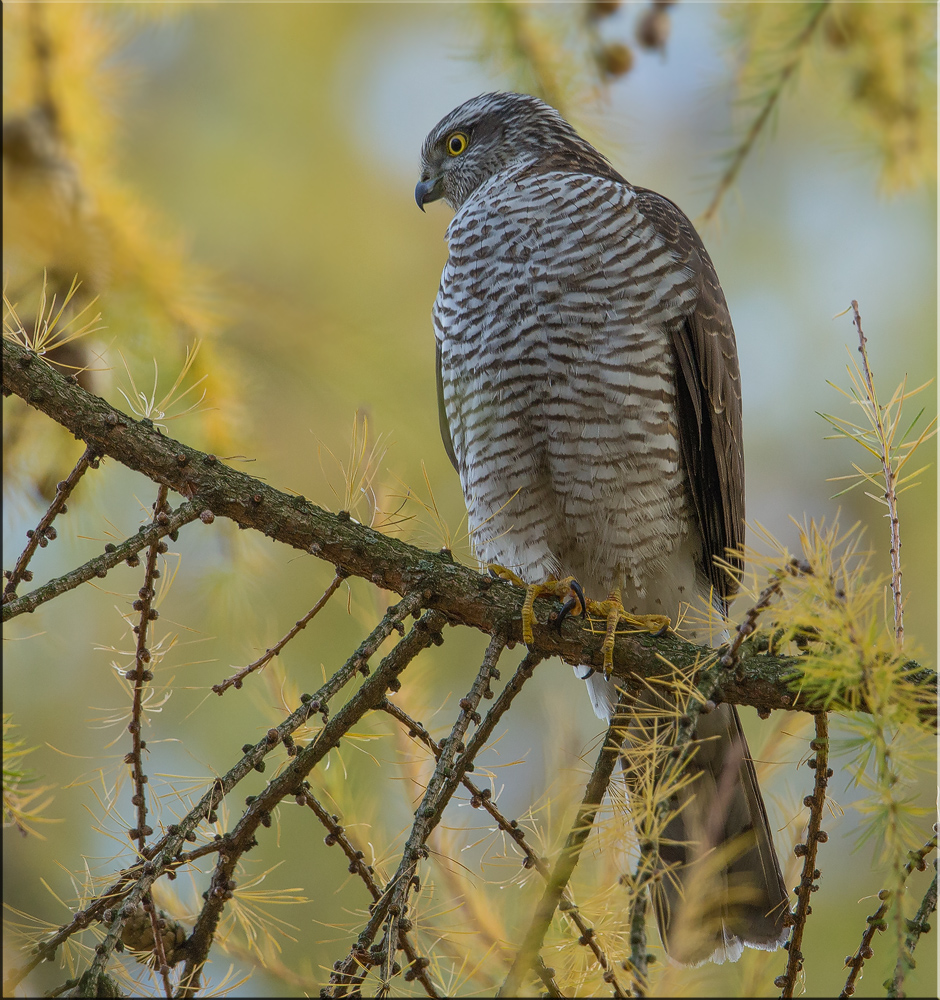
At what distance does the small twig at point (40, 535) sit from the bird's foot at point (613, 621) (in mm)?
1046

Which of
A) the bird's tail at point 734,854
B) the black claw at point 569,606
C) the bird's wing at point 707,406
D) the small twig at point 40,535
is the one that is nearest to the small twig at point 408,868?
the black claw at point 569,606

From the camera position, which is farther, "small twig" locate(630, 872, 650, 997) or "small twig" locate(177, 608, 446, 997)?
"small twig" locate(177, 608, 446, 997)

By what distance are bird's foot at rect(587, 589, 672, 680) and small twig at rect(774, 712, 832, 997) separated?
452mm

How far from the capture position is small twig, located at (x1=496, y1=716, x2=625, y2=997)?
1142 millimetres

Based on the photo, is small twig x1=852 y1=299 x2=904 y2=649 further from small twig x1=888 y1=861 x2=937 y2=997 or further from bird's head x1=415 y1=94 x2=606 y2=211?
bird's head x1=415 y1=94 x2=606 y2=211

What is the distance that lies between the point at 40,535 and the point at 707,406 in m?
1.91

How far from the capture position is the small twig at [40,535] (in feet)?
4.20

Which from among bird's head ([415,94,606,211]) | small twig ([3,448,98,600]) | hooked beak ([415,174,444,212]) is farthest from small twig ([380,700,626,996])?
hooked beak ([415,174,444,212])

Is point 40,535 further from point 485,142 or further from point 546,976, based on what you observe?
point 485,142

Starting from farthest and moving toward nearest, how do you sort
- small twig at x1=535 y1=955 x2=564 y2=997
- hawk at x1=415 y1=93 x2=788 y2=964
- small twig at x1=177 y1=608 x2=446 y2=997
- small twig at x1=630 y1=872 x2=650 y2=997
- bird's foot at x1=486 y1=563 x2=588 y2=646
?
hawk at x1=415 y1=93 x2=788 y2=964
bird's foot at x1=486 y1=563 x2=588 y2=646
small twig at x1=177 y1=608 x2=446 y2=997
small twig at x1=535 y1=955 x2=564 y2=997
small twig at x1=630 y1=872 x2=650 y2=997

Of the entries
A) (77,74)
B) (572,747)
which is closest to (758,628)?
(572,747)

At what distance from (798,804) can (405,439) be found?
182 centimetres

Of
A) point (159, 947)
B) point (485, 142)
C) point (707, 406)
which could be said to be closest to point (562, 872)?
point (159, 947)

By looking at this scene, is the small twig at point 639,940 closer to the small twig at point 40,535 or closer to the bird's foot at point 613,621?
the bird's foot at point 613,621
